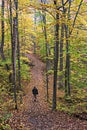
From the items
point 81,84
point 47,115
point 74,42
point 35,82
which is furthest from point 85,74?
point 35,82

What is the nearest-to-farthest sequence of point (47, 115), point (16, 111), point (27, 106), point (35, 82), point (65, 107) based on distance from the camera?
point (47, 115) < point (16, 111) < point (65, 107) < point (27, 106) < point (35, 82)

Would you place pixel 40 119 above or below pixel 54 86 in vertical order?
below

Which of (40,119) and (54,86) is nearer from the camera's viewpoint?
(40,119)

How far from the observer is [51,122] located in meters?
14.5

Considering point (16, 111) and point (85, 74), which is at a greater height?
point (85, 74)

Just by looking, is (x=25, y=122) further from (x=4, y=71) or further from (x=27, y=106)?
(x=4, y=71)

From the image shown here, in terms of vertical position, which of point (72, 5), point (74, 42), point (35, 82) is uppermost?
point (72, 5)

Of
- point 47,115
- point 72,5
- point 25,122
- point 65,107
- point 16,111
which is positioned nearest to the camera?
point 25,122

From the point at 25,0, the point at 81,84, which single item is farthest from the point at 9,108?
the point at 25,0

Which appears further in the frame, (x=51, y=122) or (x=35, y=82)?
(x=35, y=82)

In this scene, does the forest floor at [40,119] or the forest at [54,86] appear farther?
the forest at [54,86]

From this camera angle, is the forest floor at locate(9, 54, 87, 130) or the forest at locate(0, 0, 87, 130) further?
the forest at locate(0, 0, 87, 130)

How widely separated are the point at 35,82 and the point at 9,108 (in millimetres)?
13737

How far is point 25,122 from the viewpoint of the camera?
14344 mm
